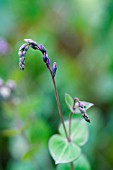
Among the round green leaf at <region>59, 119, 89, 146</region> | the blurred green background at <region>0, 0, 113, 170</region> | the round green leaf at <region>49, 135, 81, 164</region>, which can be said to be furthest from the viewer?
the blurred green background at <region>0, 0, 113, 170</region>

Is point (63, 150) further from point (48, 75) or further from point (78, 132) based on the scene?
point (48, 75)

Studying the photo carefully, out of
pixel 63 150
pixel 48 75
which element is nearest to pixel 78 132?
pixel 63 150

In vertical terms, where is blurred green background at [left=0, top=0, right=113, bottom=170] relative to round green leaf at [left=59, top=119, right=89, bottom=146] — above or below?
above

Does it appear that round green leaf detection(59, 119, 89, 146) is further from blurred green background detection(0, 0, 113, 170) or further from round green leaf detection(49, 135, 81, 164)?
blurred green background detection(0, 0, 113, 170)

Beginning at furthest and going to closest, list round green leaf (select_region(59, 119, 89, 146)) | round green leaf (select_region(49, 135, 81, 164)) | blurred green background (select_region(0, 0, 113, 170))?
blurred green background (select_region(0, 0, 113, 170)) < round green leaf (select_region(59, 119, 89, 146)) < round green leaf (select_region(49, 135, 81, 164))

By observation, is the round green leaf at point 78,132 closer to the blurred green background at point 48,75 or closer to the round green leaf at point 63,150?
the round green leaf at point 63,150

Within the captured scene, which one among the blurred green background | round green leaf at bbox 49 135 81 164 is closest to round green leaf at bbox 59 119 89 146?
round green leaf at bbox 49 135 81 164

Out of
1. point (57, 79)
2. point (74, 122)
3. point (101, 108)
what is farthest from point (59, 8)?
point (74, 122)
